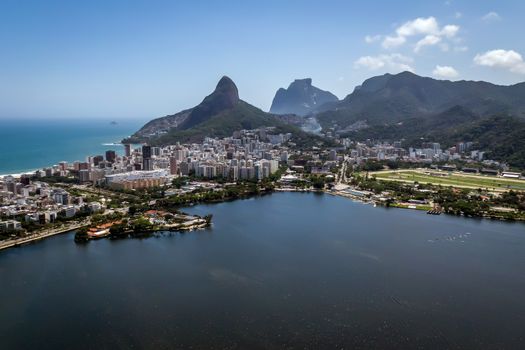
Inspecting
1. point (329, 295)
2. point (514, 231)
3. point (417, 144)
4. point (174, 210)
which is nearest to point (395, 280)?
point (329, 295)

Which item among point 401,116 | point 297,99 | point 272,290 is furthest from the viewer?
point 297,99

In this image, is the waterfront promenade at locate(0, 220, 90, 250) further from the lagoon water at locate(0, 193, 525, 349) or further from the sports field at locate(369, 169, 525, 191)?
the sports field at locate(369, 169, 525, 191)

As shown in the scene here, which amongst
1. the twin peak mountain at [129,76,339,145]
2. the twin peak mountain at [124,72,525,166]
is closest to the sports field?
the twin peak mountain at [124,72,525,166]

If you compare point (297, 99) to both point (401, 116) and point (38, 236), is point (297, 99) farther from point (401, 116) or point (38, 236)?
point (38, 236)

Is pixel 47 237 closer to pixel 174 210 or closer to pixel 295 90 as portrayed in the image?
pixel 174 210

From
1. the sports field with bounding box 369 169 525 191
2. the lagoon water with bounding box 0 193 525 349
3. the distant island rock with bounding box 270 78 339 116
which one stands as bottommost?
the lagoon water with bounding box 0 193 525 349

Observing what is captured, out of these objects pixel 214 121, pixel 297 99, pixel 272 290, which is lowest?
pixel 272 290

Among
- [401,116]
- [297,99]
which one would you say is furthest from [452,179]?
[297,99]
